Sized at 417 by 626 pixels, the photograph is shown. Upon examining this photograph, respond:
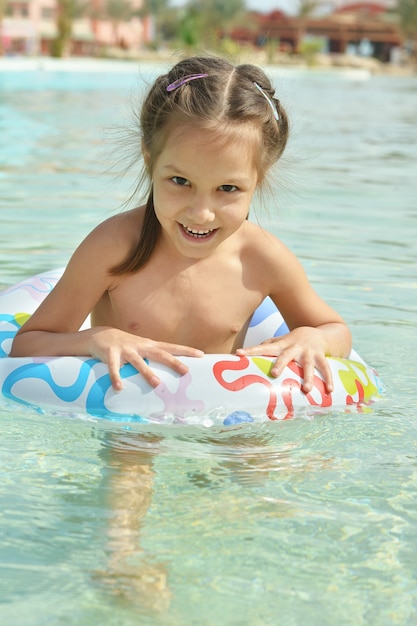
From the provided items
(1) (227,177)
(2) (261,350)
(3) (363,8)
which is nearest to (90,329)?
(2) (261,350)

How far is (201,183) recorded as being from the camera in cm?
253

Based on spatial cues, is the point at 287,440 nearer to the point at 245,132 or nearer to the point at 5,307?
the point at 245,132

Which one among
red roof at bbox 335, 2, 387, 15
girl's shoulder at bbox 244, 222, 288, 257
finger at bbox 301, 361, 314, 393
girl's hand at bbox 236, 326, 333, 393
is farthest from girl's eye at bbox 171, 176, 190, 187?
red roof at bbox 335, 2, 387, 15

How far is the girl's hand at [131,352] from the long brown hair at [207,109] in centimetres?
19

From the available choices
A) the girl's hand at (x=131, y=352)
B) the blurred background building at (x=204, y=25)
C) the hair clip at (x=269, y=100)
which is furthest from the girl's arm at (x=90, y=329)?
the blurred background building at (x=204, y=25)

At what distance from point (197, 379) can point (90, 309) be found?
37 centimetres

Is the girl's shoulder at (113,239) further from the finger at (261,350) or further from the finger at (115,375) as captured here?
the finger at (261,350)

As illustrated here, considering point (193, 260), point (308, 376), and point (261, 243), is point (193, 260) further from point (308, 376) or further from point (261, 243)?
point (308, 376)

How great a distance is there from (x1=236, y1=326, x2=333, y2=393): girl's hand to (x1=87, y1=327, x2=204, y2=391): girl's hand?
20 centimetres

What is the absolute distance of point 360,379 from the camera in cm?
288

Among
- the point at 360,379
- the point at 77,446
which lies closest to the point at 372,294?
the point at 360,379

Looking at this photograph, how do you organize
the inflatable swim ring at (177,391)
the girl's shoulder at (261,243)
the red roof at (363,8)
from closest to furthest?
the inflatable swim ring at (177,391), the girl's shoulder at (261,243), the red roof at (363,8)

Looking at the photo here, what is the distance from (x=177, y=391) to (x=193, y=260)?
0.41m

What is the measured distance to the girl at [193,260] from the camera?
8.39 feet
